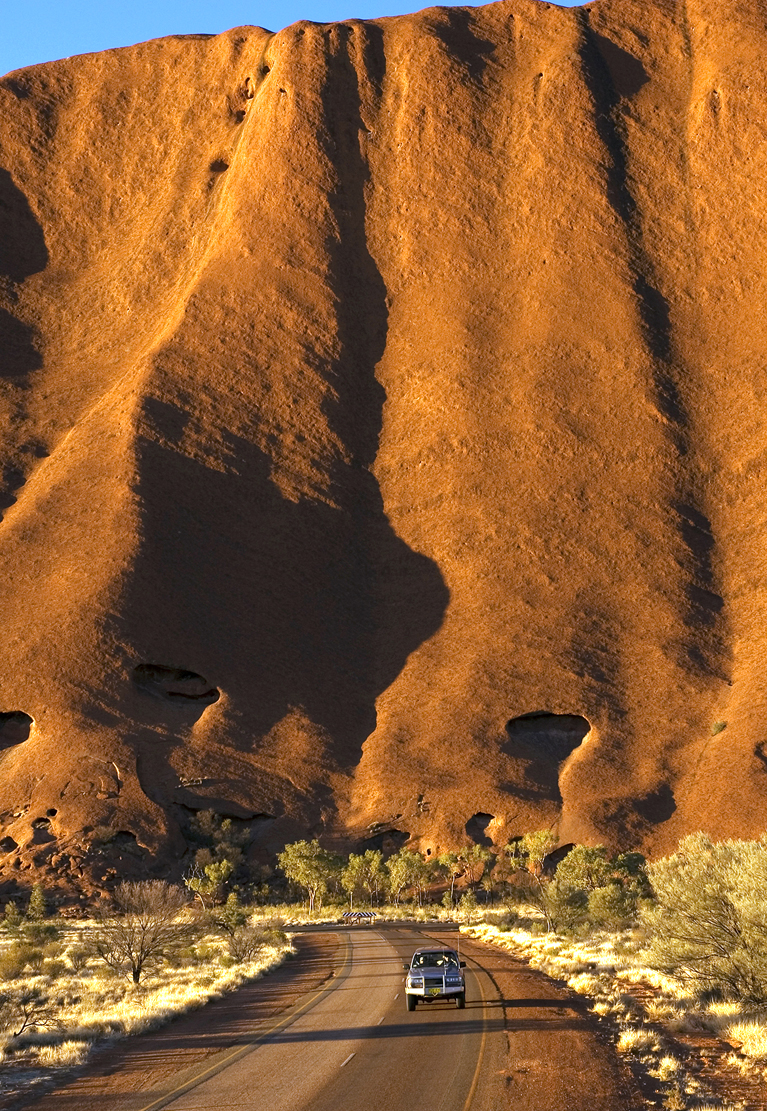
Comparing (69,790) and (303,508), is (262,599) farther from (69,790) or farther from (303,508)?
(69,790)

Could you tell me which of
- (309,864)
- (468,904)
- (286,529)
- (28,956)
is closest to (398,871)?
(468,904)

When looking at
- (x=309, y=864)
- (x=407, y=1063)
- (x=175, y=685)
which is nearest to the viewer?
(x=407, y=1063)

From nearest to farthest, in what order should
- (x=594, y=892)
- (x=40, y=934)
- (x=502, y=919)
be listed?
1. (x=40, y=934)
2. (x=594, y=892)
3. (x=502, y=919)

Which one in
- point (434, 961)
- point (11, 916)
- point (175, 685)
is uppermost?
point (175, 685)

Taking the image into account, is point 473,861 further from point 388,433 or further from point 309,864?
point 388,433

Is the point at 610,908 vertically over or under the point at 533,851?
under
